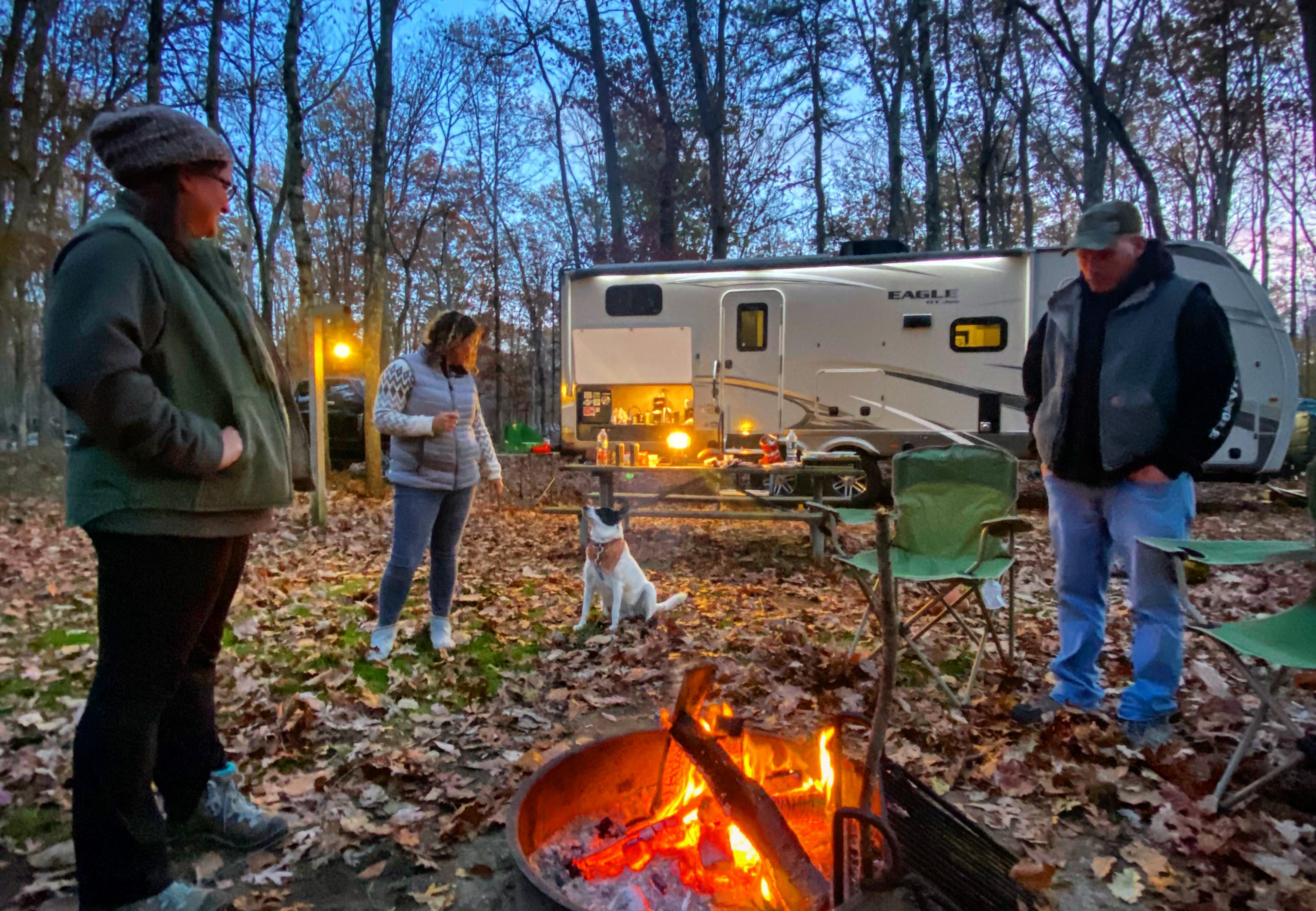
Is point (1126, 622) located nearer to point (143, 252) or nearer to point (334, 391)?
point (143, 252)

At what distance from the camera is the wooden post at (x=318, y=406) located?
7.99 metres

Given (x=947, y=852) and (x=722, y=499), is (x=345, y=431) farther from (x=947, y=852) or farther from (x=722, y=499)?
(x=947, y=852)

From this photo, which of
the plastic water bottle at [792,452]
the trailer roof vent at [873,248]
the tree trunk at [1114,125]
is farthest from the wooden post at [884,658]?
the tree trunk at [1114,125]

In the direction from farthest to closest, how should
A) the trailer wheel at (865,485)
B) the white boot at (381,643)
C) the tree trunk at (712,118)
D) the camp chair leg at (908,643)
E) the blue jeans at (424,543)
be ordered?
1. the tree trunk at (712,118)
2. the trailer wheel at (865,485)
3. the white boot at (381,643)
4. the blue jeans at (424,543)
5. the camp chair leg at (908,643)

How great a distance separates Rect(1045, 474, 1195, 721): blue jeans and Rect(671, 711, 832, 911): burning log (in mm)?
1937

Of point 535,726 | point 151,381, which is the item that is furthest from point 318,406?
point 151,381

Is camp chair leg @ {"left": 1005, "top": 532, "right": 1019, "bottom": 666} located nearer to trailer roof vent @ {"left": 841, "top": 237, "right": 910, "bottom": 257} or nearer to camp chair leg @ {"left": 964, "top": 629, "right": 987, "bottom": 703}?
camp chair leg @ {"left": 964, "top": 629, "right": 987, "bottom": 703}

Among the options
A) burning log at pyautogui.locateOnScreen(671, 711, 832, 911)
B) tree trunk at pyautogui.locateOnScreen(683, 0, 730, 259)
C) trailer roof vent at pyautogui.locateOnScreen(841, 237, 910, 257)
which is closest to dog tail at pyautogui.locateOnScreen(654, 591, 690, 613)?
burning log at pyautogui.locateOnScreen(671, 711, 832, 911)

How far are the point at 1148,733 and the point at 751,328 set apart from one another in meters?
7.35

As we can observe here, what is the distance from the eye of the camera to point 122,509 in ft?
5.55

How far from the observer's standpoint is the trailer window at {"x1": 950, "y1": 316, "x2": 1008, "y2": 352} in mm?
9055

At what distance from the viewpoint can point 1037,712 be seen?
3143 mm

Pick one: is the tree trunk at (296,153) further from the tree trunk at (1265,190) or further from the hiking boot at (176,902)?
the tree trunk at (1265,190)

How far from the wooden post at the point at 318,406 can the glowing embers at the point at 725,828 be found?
6.77 m
